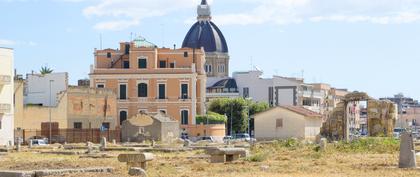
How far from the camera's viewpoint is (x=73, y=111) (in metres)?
90.4

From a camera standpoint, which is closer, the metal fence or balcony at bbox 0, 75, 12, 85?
balcony at bbox 0, 75, 12, 85

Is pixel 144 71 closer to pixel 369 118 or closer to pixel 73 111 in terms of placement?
pixel 73 111

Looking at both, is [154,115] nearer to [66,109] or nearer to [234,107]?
[66,109]

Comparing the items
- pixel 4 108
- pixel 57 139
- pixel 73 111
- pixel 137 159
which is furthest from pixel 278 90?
pixel 137 159

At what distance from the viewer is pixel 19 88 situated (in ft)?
275

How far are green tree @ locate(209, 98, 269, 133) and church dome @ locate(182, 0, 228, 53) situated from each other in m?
40.1

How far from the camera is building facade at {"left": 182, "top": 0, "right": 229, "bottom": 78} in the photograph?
167 metres

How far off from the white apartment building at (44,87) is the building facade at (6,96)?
16.2 meters

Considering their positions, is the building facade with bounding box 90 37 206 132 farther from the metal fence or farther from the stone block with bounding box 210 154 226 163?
the stone block with bounding box 210 154 226 163

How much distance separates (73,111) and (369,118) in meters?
28.8

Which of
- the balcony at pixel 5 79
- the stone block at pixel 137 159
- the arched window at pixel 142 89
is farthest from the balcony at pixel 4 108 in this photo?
the stone block at pixel 137 159

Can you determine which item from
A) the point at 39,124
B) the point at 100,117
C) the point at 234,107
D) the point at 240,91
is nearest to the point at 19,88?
the point at 39,124

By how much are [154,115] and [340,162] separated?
199 ft

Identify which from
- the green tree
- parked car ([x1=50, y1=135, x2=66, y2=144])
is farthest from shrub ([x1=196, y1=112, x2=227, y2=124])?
parked car ([x1=50, y1=135, x2=66, y2=144])
